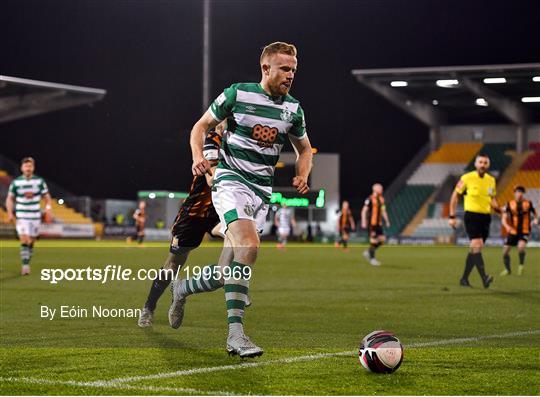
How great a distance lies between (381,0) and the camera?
45000 millimetres

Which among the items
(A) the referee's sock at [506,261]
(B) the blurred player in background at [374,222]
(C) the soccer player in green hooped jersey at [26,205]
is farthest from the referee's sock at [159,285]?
(B) the blurred player in background at [374,222]

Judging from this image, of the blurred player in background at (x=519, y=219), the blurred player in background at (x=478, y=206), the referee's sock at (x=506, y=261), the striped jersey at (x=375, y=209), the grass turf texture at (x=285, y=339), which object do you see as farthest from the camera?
the striped jersey at (x=375, y=209)

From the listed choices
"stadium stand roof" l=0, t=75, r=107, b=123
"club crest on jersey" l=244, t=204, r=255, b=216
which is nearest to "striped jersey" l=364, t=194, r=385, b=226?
"club crest on jersey" l=244, t=204, r=255, b=216

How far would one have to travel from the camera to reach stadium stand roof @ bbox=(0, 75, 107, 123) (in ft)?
151

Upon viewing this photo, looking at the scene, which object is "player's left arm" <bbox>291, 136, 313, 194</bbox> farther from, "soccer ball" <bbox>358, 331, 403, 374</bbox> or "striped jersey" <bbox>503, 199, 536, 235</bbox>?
"striped jersey" <bbox>503, 199, 536, 235</bbox>

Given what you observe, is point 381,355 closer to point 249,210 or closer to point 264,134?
point 249,210

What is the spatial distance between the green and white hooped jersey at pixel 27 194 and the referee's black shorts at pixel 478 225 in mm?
7852

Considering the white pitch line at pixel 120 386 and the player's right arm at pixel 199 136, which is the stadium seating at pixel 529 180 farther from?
the white pitch line at pixel 120 386

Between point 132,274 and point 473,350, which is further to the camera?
point 132,274

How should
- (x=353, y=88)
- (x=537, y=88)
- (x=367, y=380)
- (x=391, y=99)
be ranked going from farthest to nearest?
(x=353, y=88) < (x=391, y=99) < (x=537, y=88) < (x=367, y=380)

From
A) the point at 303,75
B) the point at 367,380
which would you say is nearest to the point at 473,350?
the point at 367,380

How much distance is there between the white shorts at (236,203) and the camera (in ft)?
22.2

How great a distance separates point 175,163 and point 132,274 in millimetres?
27395

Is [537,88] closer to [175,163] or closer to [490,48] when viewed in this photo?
[490,48]
